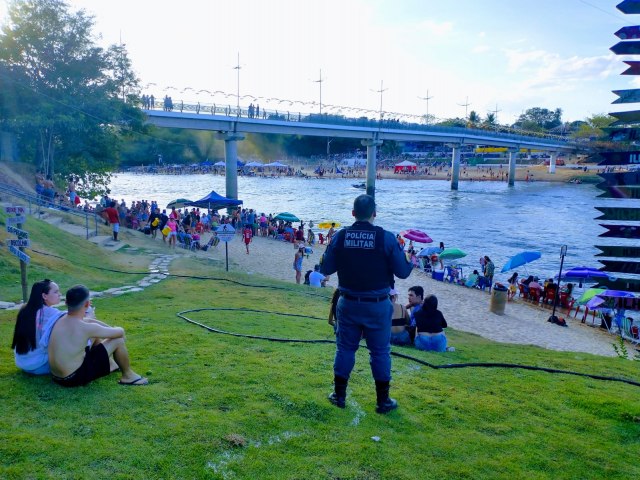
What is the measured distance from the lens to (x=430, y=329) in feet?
27.2

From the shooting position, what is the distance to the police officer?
4.78 meters

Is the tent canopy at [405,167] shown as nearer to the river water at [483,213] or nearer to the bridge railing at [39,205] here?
the river water at [483,213]

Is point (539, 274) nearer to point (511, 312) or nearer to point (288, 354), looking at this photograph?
point (511, 312)

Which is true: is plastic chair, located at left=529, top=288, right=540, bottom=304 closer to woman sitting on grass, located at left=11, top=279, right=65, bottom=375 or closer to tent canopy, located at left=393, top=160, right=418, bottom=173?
woman sitting on grass, located at left=11, top=279, right=65, bottom=375

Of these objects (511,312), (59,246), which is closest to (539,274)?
(511,312)

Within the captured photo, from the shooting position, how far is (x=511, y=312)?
59.9 ft

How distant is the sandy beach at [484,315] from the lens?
14.5 m

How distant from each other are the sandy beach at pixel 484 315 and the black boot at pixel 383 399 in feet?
13.6

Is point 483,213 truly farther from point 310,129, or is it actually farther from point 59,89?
point 59,89

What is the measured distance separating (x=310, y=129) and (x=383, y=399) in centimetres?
6283

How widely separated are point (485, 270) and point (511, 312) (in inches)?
191

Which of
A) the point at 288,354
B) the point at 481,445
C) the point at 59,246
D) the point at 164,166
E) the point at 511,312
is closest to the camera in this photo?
the point at 481,445

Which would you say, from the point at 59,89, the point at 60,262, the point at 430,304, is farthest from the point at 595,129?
the point at 59,89

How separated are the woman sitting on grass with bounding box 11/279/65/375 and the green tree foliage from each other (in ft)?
85.0
